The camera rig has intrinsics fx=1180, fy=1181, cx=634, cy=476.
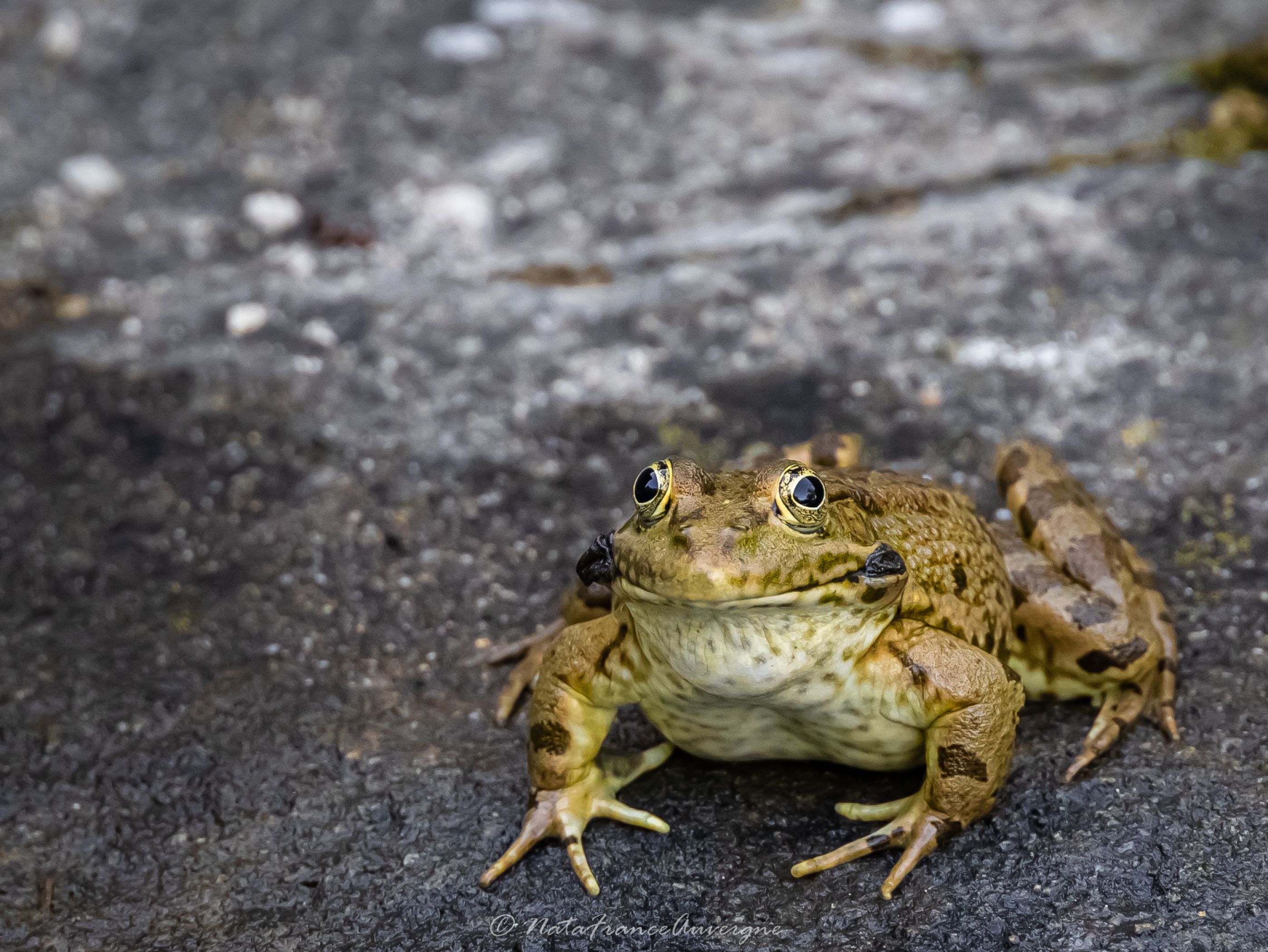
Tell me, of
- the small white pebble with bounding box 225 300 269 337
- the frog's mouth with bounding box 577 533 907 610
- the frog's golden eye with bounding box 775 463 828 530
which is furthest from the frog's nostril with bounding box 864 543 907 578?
the small white pebble with bounding box 225 300 269 337

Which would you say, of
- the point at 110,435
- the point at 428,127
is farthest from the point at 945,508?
the point at 428,127

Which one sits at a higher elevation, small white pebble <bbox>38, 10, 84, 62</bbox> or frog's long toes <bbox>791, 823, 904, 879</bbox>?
frog's long toes <bbox>791, 823, 904, 879</bbox>

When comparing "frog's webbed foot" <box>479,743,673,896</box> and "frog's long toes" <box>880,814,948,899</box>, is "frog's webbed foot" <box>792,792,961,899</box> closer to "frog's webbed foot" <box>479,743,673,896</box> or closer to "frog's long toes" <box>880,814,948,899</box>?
"frog's long toes" <box>880,814,948,899</box>

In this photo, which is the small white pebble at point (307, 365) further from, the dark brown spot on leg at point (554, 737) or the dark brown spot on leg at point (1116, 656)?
the dark brown spot on leg at point (1116, 656)

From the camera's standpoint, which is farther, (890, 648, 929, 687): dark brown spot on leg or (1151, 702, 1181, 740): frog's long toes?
(1151, 702, 1181, 740): frog's long toes

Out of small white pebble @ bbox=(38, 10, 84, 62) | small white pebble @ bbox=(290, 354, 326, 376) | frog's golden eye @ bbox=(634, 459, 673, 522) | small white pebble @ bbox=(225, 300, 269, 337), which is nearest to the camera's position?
frog's golden eye @ bbox=(634, 459, 673, 522)

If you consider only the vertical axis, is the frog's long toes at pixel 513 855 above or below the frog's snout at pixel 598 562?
below

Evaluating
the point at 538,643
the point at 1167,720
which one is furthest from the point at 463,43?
the point at 1167,720

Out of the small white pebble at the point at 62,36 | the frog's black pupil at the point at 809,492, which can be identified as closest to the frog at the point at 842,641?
the frog's black pupil at the point at 809,492
